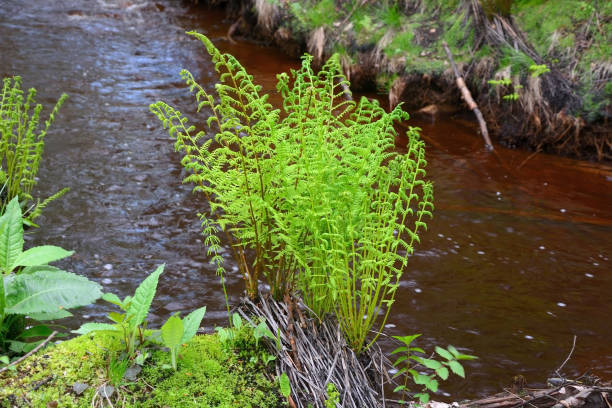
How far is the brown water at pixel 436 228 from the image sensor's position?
4.30 m

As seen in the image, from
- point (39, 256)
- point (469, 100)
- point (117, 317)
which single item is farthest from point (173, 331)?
point (469, 100)

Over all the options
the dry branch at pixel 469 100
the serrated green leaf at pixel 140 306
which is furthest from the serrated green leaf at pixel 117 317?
the dry branch at pixel 469 100

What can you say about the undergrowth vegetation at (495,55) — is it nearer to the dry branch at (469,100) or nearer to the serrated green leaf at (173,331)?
the dry branch at (469,100)

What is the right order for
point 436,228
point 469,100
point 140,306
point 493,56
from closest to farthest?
1. point 140,306
2. point 436,228
3. point 469,100
4. point 493,56

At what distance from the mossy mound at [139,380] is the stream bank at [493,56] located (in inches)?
256

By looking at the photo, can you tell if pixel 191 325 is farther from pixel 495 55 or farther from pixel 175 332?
pixel 495 55

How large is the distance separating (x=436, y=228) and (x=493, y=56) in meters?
3.86

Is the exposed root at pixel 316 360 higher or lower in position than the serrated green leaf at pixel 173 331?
lower

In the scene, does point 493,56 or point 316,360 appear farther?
point 493,56

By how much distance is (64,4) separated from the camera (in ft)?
38.0

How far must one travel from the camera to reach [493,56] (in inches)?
324

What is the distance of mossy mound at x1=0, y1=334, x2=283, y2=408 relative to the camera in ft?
7.89

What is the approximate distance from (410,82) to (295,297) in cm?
640

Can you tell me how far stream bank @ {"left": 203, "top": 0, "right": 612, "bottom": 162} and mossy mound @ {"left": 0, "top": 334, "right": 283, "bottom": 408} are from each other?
6492 mm
